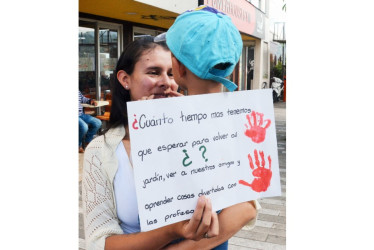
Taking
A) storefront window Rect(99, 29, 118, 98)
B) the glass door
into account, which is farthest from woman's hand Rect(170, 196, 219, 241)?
storefront window Rect(99, 29, 118, 98)

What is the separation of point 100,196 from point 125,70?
19.8 inches

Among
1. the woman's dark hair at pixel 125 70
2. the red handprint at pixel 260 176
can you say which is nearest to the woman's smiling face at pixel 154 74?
the woman's dark hair at pixel 125 70

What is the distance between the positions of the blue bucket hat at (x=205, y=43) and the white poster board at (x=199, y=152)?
91mm

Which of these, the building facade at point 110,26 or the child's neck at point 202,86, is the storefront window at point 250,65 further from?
the child's neck at point 202,86

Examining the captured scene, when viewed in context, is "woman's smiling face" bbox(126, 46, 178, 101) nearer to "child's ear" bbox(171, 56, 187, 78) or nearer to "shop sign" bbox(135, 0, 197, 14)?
"child's ear" bbox(171, 56, 187, 78)

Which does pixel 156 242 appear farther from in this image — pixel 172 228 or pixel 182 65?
pixel 182 65

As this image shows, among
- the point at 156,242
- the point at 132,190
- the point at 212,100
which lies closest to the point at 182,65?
the point at 212,100

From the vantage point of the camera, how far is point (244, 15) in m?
12.8

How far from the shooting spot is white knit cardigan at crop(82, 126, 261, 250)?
1.16 meters

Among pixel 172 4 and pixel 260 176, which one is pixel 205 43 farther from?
pixel 172 4

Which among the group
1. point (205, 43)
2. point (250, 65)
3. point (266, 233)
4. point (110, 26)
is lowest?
point (266, 233)

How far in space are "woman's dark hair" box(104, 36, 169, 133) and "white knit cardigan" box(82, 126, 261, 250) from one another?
0.59ft

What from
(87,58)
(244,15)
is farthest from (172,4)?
(244,15)

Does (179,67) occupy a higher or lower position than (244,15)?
lower
